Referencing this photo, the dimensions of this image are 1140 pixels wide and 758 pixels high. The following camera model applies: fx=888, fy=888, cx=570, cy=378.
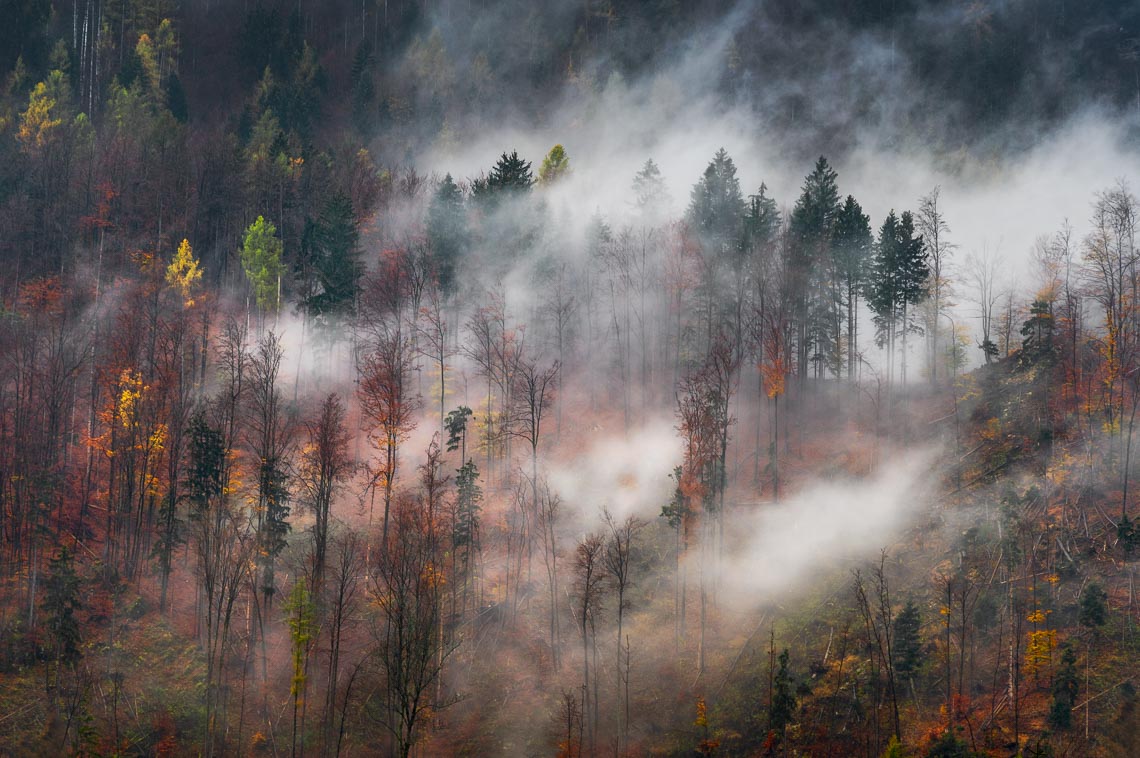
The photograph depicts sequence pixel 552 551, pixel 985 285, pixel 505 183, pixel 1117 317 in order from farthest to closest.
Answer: pixel 505 183 → pixel 985 285 → pixel 1117 317 → pixel 552 551

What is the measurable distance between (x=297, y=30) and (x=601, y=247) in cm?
11333

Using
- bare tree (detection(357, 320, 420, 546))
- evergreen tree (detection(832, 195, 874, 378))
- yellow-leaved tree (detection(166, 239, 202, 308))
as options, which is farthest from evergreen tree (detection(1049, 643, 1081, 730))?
yellow-leaved tree (detection(166, 239, 202, 308))

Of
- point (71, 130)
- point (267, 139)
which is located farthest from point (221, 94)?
point (71, 130)

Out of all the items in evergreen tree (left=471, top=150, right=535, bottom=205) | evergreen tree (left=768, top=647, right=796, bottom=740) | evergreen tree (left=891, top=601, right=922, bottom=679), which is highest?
evergreen tree (left=471, top=150, right=535, bottom=205)

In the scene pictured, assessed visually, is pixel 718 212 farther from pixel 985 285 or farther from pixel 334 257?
pixel 334 257

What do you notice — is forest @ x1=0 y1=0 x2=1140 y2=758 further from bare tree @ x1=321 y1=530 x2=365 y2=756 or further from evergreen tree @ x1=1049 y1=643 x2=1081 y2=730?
bare tree @ x1=321 y1=530 x2=365 y2=756

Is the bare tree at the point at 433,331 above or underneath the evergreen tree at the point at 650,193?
underneath

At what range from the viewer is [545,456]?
68125mm

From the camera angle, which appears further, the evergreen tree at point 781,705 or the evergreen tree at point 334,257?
the evergreen tree at point 334,257

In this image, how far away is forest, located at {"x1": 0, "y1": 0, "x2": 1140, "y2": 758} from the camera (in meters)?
46.8

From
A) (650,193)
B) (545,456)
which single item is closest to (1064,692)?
(545,456)

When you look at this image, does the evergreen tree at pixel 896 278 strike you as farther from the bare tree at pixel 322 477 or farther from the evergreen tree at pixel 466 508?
the bare tree at pixel 322 477

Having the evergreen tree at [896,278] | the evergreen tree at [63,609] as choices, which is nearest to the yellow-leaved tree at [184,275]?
the evergreen tree at [63,609]

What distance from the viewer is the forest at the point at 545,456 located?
4684 cm
